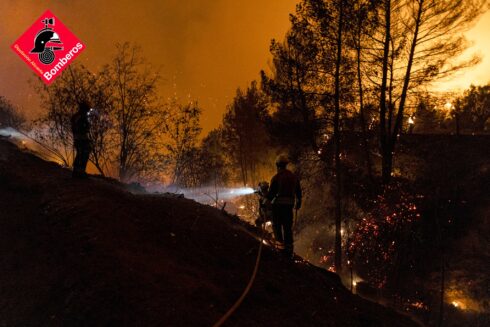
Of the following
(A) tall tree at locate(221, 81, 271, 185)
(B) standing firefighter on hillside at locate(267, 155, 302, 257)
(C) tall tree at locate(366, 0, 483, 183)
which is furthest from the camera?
(A) tall tree at locate(221, 81, 271, 185)

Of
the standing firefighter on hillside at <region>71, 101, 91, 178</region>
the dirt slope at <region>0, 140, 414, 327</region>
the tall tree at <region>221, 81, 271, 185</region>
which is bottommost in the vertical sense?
the dirt slope at <region>0, 140, 414, 327</region>

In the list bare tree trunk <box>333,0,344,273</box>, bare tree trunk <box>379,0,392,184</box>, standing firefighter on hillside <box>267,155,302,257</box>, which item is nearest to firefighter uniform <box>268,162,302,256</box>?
standing firefighter on hillside <box>267,155,302,257</box>

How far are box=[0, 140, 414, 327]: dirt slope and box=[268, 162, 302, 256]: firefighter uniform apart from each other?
31.6 inches

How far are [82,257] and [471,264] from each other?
17015mm

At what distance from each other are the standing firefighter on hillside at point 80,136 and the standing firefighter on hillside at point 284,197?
18.7ft

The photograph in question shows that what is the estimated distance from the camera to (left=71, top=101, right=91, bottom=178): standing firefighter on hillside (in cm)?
1092

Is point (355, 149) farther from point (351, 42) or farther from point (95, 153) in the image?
point (95, 153)

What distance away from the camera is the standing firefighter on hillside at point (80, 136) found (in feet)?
35.8

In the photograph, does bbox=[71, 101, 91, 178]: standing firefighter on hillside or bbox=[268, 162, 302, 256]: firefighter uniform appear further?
bbox=[71, 101, 91, 178]: standing firefighter on hillside

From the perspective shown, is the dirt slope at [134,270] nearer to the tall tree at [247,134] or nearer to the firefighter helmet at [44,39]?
the firefighter helmet at [44,39]

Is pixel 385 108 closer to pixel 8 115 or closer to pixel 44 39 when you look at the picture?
pixel 44 39

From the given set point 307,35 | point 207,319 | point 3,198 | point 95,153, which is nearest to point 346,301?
point 207,319

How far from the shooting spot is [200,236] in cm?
831

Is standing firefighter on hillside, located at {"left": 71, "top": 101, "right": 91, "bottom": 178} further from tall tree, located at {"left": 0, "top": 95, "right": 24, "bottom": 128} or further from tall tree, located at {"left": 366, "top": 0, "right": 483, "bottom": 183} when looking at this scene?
tall tree, located at {"left": 0, "top": 95, "right": 24, "bottom": 128}
